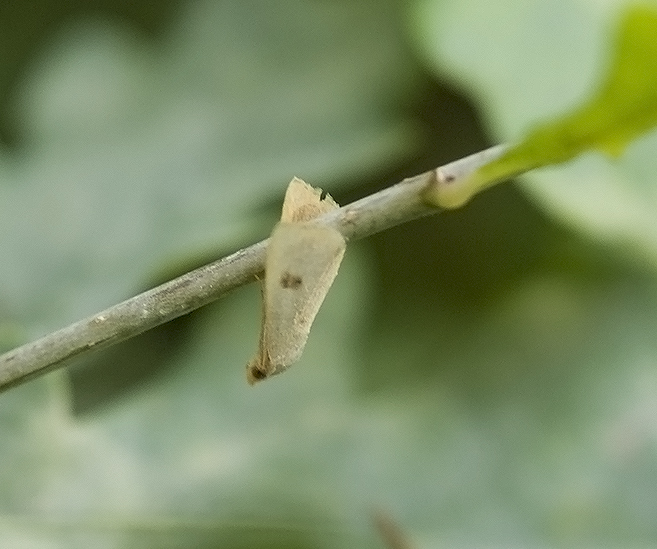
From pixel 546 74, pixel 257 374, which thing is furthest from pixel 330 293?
pixel 257 374

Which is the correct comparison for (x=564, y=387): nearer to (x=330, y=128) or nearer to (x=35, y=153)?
(x=330, y=128)

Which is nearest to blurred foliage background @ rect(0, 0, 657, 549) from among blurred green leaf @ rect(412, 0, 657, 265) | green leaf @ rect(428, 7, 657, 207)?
blurred green leaf @ rect(412, 0, 657, 265)

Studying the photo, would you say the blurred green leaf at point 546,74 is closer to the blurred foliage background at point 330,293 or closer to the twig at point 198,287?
the blurred foliage background at point 330,293

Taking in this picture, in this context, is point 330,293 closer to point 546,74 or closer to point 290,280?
point 546,74

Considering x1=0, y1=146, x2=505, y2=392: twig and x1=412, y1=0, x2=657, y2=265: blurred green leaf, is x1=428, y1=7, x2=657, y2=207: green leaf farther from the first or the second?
x1=412, y1=0, x2=657, y2=265: blurred green leaf

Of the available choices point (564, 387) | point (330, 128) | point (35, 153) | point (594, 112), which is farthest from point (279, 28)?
point (594, 112)
